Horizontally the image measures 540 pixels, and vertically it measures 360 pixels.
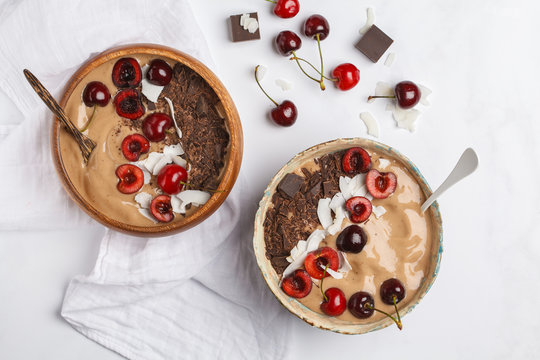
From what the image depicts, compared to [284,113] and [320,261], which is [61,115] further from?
[320,261]

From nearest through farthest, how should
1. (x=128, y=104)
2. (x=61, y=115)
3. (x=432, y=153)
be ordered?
(x=61, y=115) < (x=128, y=104) < (x=432, y=153)

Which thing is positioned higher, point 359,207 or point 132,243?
point 359,207

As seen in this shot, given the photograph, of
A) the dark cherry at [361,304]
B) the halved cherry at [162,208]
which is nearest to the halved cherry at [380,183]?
the dark cherry at [361,304]

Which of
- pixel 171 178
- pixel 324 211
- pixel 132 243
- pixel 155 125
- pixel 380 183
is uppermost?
pixel 380 183

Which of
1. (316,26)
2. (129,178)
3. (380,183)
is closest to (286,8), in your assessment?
(316,26)

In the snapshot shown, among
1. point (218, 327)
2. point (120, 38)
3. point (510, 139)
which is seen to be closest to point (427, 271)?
point (510, 139)

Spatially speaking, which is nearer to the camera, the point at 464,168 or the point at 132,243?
the point at 464,168

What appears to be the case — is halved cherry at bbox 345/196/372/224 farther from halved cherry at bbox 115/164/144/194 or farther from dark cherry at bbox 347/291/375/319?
halved cherry at bbox 115/164/144/194

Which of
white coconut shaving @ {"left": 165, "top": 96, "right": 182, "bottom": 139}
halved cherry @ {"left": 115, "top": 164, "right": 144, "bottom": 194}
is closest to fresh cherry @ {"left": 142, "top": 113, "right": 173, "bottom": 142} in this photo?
white coconut shaving @ {"left": 165, "top": 96, "right": 182, "bottom": 139}
